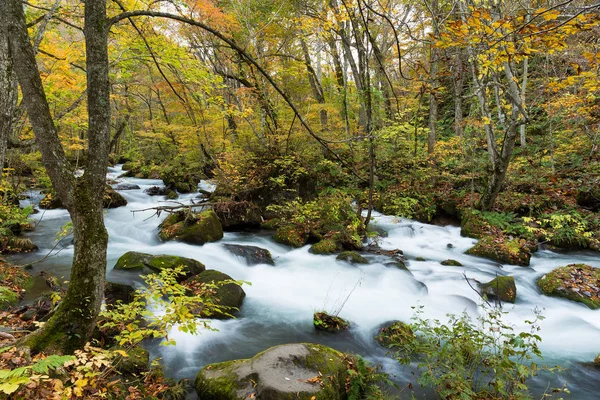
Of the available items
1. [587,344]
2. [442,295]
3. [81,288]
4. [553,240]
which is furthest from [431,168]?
[81,288]

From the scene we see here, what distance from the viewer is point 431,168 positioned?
1332cm

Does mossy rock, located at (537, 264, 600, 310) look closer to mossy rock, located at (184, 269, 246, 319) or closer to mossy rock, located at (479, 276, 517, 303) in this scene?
→ mossy rock, located at (479, 276, 517, 303)

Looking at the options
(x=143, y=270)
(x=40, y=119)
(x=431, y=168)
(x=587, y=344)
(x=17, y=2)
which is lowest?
(x=587, y=344)

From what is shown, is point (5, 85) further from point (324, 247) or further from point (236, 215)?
point (236, 215)

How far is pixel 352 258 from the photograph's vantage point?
853 centimetres

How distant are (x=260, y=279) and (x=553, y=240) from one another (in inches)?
354

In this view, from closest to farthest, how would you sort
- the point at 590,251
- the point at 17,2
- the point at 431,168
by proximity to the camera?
the point at 17,2, the point at 590,251, the point at 431,168

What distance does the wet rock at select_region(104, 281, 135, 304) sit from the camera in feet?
17.7

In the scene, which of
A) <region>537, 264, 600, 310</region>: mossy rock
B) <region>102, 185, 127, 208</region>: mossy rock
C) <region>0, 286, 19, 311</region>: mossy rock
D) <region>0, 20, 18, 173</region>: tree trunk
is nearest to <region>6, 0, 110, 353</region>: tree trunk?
<region>0, 20, 18, 173</region>: tree trunk

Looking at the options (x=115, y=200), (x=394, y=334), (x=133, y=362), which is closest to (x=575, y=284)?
(x=394, y=334)

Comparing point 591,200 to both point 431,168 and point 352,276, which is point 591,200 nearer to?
point 431,168

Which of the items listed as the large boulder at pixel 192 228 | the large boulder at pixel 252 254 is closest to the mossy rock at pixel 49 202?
the large boulder at pixel 192 228

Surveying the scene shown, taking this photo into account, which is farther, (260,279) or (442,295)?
(260,279)

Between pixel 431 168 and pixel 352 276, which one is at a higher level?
pixel 431 168
